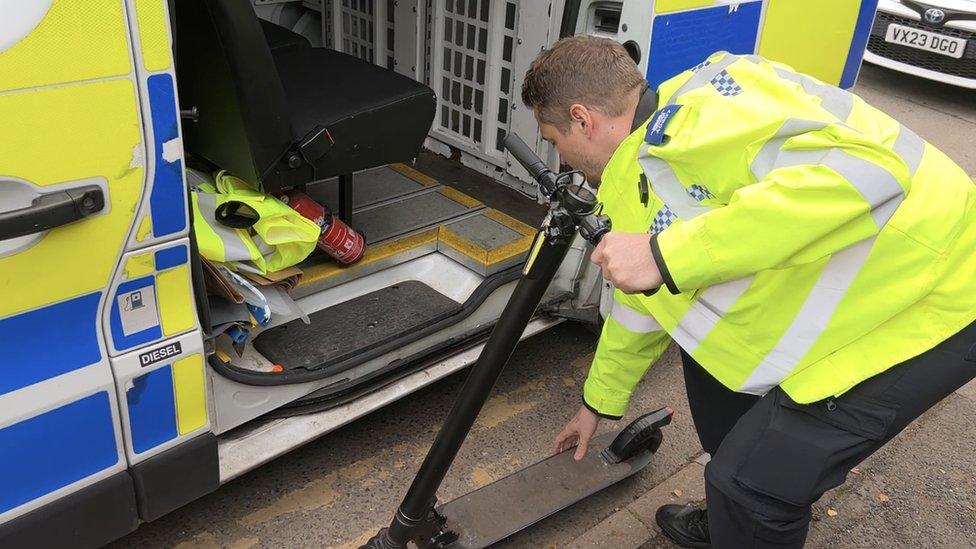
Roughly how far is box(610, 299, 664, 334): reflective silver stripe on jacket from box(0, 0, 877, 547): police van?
745mm

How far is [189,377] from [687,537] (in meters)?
1.49

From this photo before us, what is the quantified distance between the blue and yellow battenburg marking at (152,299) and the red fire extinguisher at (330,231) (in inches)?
33.4

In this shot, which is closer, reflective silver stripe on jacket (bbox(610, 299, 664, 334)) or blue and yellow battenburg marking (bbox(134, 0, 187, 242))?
blue and yellow battenburg marking (bbox(134, 0, 187, 242))

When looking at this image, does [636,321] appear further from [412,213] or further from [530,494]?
[412,213]

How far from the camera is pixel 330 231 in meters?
2.69

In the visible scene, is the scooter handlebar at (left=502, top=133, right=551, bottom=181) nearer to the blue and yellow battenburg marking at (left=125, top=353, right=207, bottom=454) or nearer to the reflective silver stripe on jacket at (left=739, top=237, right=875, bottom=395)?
the reflective silver stripe on jacket at (left=739, top=237, right=875, bottom=395)

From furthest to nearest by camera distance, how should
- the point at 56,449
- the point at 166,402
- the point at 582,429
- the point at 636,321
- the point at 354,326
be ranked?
the point at 354,326 < the point at 582,429 < the point at 636,321 < the point at 166,402 < the point at 56,449

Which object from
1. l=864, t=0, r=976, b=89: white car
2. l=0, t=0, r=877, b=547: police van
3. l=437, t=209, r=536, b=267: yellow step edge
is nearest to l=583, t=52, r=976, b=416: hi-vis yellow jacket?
l=0, t=0, r=877, b=547: police van

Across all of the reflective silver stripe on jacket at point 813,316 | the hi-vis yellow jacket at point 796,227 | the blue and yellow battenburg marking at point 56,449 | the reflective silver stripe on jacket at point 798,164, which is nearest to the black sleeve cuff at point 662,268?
the hi-vis yellow jacket at point 796,227

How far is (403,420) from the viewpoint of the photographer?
113 inches

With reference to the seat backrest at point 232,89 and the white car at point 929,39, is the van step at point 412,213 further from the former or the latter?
the white car at point 929,39

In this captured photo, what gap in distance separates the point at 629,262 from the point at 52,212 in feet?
3.42

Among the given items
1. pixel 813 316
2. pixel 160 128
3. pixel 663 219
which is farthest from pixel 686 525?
pixel 160 128

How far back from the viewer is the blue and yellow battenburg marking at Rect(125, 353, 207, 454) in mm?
1803
